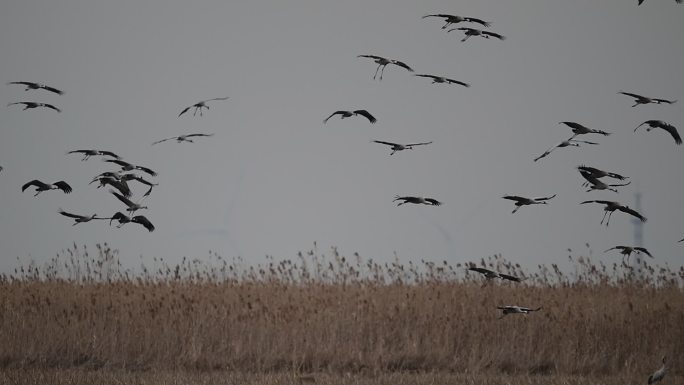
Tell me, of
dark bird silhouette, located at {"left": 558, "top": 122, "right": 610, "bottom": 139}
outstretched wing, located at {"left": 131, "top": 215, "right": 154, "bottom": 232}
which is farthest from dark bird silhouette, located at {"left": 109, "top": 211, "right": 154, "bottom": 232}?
dark bird silhouette, located at {"left": 558, "top": 122, "right": 610, "bottom": 139}

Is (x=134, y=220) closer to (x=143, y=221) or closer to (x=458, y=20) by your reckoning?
(x=143, y=221)

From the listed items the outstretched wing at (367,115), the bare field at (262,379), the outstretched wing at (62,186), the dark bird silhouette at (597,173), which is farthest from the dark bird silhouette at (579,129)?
the outstretched wing at (62,186)

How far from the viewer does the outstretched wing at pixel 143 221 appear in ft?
34.1

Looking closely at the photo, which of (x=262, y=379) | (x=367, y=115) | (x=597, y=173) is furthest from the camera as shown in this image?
(x=262, y=379)

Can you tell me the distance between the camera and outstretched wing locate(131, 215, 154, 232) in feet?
34.1

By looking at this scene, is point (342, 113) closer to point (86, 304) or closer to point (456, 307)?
point (456, 307)

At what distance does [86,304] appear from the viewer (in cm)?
1670

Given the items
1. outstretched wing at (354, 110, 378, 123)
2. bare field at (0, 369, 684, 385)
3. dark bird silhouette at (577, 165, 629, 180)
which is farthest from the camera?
bare field at (0, 369, 684, 385)

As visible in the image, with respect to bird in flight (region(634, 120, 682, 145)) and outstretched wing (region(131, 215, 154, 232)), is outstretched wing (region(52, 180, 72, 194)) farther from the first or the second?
bird in flight (region(634, 120, 682, 145))

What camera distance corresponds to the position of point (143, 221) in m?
10.4

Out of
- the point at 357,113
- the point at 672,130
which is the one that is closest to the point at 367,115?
the point at 357,113

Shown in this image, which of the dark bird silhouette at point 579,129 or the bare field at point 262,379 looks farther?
the bare field at point 262,379

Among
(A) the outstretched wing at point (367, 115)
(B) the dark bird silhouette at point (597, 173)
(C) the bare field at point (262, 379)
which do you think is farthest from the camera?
(C) the bare field at point (262, 379)

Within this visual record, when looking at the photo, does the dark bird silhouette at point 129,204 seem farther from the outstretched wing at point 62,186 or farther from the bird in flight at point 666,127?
the bird in flight at point 666,127
